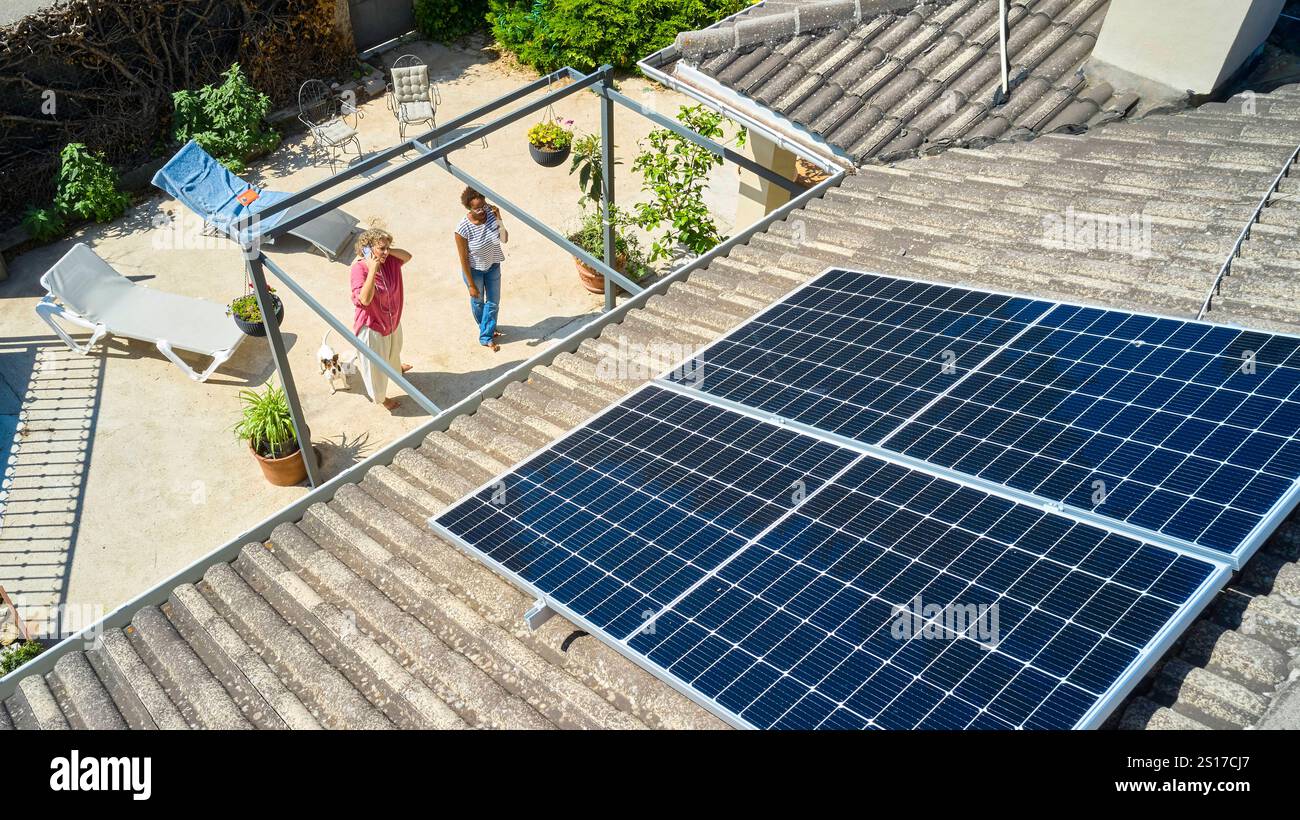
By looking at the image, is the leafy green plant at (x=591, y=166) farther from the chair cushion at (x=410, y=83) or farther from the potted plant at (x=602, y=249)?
the chair cushion at (x=410, y=83)

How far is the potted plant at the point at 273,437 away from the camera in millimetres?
12320

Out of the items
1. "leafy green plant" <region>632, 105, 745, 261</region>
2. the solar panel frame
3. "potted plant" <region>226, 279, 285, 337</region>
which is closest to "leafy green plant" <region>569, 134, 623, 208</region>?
"leafy green plant" <region>632, 105, 745, 261</region>

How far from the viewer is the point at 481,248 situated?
13.1 m

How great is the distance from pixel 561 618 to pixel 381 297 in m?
7.45

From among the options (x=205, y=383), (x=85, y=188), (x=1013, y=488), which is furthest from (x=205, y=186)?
(x=1013, y=488)

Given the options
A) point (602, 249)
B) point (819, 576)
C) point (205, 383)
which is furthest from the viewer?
point (602, 249)

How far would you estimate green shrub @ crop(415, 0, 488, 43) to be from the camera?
22.8m

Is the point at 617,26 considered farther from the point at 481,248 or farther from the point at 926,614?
the point at 926,614

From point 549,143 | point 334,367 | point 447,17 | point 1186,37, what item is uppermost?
point 1186,37

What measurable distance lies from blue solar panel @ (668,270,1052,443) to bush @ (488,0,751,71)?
14563mm

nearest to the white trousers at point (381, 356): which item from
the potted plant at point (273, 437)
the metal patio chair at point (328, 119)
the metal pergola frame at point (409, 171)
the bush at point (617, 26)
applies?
the potted plant at point (273, 437)
